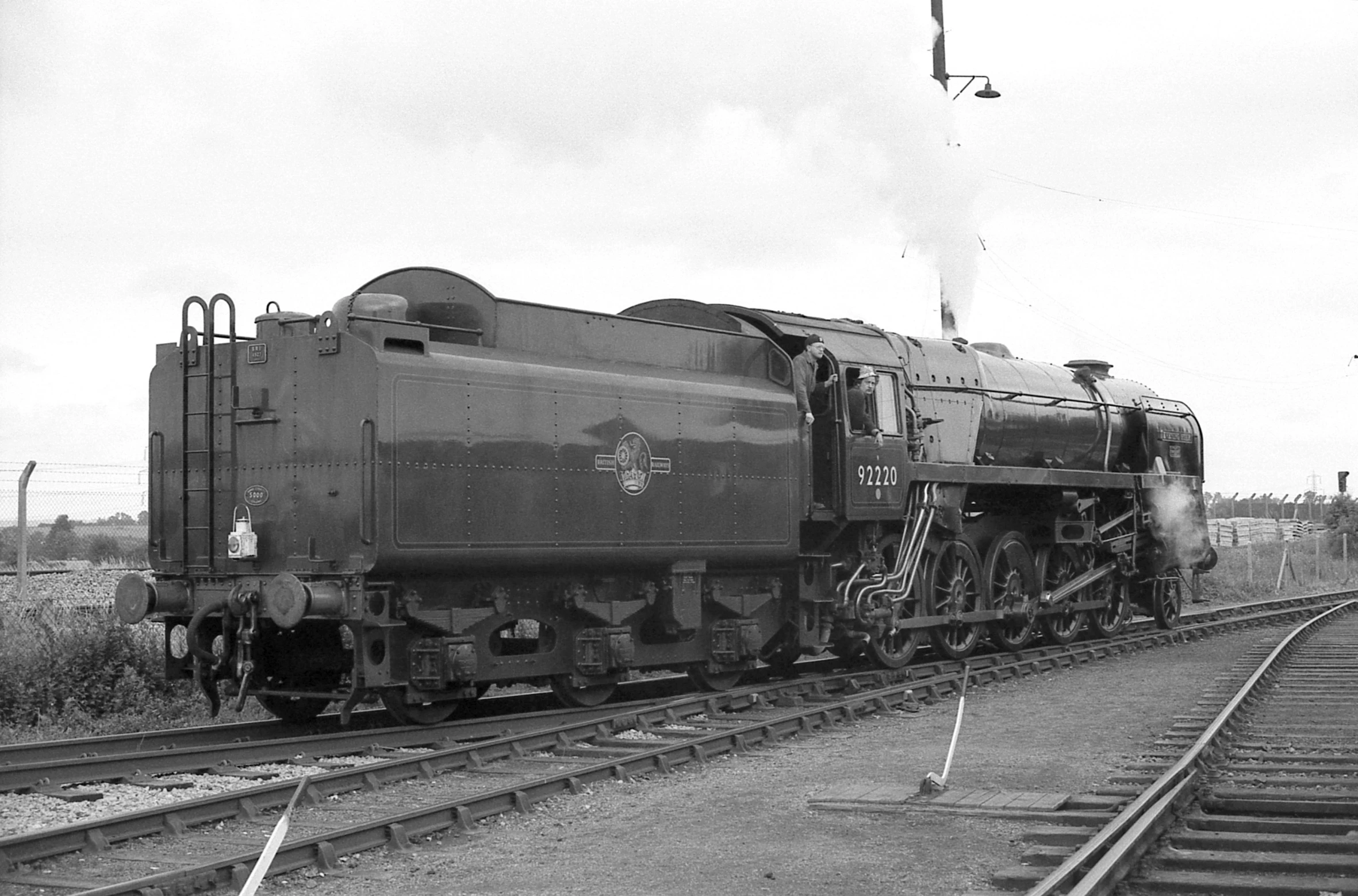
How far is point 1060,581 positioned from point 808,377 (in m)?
6.11

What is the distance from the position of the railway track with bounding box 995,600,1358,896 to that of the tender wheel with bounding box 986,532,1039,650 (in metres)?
4.76

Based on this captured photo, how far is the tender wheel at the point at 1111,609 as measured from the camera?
64.6 ft

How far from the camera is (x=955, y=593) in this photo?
1599 cm

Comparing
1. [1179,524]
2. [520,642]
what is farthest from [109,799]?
[1179,524]

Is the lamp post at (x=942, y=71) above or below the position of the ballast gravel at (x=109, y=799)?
above

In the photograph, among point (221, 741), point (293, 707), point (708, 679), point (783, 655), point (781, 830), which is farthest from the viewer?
point (783, 655)

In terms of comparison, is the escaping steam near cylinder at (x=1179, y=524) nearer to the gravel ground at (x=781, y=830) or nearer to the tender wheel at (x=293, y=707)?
the gravel ground at (x=781, y=830)

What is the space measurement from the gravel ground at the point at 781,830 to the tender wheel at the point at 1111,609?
8029 millimetres

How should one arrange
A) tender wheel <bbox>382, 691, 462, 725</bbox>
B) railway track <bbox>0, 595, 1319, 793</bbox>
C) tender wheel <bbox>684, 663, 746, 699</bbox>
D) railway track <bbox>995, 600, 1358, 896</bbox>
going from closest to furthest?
railway track <bbox>995, 600, 1358, 896</bbox>
railway track <bbox>0, 595, 1319, 793</bbox>
tender wheel <bbox>382, 691, 462, 725</bbox>
tender wheel <bbox>684, 663, 746, 699</bbox>

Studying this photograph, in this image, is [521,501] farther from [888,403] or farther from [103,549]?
[103,549]

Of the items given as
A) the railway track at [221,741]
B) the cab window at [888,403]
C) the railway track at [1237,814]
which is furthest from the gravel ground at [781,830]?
the cab window at [888,403]

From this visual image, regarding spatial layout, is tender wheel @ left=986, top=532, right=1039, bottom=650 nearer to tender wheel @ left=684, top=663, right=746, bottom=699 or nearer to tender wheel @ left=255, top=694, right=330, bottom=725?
tender wheel @ left=684, top=663, right=746, bottom=699

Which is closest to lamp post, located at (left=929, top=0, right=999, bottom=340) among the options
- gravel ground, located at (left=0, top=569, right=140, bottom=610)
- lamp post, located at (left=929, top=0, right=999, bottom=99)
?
lamp post, located at (left=929, top=0, right=999, bottom=99)

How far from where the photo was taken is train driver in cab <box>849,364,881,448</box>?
14.4 meters
